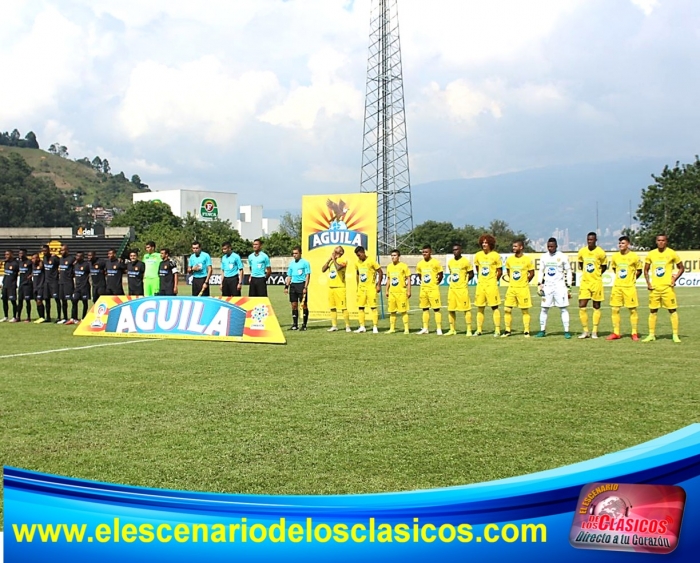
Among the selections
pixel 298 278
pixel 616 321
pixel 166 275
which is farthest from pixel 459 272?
pixel 166 275

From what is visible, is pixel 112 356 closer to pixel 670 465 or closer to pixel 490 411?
pixel 490 411

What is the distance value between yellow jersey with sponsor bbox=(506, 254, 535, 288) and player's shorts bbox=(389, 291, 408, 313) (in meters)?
2.39

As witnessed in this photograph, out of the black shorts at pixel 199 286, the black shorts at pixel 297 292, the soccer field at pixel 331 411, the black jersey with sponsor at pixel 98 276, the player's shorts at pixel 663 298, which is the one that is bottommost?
the soccer field at pixel 331 411

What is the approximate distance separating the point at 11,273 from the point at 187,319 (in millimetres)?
7280

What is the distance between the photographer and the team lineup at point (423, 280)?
1435 cm

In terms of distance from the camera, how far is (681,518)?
2.00 meters

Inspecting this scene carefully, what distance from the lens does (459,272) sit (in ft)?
51.3

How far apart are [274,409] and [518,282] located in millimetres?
8618

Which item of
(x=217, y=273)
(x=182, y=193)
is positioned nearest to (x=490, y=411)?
(x=217, y=273)

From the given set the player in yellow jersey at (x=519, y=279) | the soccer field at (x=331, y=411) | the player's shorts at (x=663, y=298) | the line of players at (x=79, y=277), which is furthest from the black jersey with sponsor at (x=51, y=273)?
the player's shorts at (x=663, y=298)

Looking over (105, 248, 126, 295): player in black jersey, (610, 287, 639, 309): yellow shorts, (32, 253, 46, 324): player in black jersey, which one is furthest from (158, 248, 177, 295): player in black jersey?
(610, 287, 639, 309): yellow shorts

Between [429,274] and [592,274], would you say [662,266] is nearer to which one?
[592,274]

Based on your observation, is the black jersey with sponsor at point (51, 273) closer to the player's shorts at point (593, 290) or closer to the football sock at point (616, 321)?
the player's shorts at point (593, 290)

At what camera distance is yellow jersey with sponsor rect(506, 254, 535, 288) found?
14.9 meters
